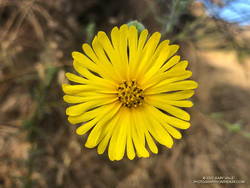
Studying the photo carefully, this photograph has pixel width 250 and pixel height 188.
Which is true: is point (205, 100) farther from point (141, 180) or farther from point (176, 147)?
point (141, 180)

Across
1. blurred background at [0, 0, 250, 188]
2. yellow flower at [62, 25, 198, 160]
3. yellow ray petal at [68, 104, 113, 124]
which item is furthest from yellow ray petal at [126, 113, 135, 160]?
blurred background at [0, 0, 250, 188]

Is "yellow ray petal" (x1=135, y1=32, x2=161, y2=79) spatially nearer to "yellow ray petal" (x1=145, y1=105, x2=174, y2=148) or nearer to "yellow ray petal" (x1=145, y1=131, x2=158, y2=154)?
"yellow ray petal" (x1=145, y1=105, x2=174, y2=148)

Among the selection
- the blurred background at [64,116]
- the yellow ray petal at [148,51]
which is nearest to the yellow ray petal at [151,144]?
the yellow ray petal at [148,51]

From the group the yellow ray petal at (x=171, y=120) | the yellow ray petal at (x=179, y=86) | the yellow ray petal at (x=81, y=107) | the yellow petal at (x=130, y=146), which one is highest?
the yellow ray petal at (x=179, y=86)

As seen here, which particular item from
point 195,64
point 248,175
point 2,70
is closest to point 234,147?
point 248,175

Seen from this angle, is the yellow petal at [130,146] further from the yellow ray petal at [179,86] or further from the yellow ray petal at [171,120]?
the yellow ray petal at [179,86]

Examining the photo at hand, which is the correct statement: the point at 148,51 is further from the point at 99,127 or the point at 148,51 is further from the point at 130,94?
the point at 99,127
